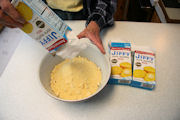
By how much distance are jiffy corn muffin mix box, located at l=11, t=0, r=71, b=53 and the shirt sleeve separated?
268 millimetres

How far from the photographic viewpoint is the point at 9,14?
47 cm

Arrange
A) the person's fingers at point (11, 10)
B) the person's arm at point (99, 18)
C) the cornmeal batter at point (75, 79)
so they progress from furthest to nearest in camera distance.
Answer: the person's arm at point (99, 18)
the cornmeal batter at point (75, 79)
the person's fingers at point (11, 10)

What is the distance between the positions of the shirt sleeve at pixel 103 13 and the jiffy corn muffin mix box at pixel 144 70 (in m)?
0.28

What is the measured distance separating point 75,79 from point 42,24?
252mm

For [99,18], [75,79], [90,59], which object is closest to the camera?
[75,79]

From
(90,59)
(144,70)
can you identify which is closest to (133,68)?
(144,70)

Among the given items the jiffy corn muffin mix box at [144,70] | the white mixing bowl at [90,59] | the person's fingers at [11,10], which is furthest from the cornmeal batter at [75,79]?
the person's fingers at [11,10]

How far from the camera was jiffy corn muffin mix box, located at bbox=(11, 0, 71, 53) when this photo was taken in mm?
468

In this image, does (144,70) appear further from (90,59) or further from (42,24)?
(42,24)

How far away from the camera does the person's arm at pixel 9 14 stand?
0.45 m

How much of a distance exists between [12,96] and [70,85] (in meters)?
0.28

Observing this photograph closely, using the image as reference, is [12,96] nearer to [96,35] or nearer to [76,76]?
[76,76]

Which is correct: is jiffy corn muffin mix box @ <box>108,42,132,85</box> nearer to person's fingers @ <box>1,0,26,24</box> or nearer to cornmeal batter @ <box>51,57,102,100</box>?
cornmeal batter @ <box>51,57,102,100</box>

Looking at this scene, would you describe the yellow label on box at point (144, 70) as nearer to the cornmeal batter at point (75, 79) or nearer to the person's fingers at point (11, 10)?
the cornmeal batter at point (75, 79)
